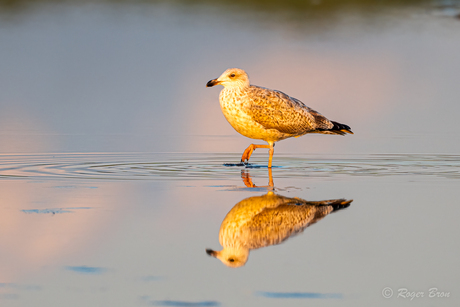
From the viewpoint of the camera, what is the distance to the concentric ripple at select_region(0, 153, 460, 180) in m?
9.62

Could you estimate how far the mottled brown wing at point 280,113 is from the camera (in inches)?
447

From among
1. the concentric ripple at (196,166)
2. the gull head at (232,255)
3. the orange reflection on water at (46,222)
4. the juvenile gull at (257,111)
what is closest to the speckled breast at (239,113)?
the juvenile gull at (257,111)

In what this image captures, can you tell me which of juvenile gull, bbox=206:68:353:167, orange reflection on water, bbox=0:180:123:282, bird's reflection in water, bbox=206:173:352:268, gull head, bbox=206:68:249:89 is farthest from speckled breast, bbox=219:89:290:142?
bird's reflection in water, bbox=206:173:352:268

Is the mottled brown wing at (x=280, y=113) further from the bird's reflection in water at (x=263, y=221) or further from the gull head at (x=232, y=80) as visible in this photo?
the bird's reflection in water at (x=263, y=221)

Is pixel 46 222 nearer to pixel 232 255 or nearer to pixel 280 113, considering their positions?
pixel 232 255

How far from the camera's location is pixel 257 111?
11.3 meters

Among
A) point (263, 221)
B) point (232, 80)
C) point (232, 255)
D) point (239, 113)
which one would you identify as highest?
point (232, 80)

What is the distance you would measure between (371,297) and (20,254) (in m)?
2.44

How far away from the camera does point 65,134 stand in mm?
13695

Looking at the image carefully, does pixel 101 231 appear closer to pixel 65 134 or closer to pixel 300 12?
pixel 65 134

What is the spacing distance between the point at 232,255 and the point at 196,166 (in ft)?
15.2

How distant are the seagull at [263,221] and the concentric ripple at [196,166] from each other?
199cm

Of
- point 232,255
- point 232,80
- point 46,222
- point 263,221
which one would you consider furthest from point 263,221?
point 232,80

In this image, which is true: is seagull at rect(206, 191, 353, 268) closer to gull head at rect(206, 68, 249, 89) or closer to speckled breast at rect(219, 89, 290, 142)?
speckled breast at rect(219, 89, 290, 142)
